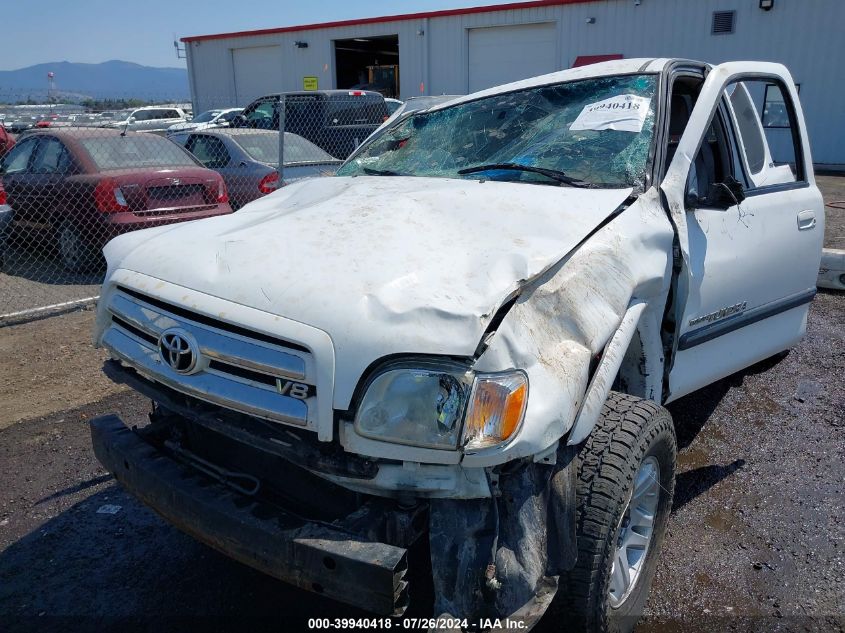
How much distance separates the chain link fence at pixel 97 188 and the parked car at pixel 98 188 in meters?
0.01

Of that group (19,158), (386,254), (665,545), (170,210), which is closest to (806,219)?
(665,545)

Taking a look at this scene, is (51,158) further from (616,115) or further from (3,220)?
(616,115)

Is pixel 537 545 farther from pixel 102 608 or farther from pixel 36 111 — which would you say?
pixel 36 111

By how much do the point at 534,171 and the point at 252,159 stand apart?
21.0ft

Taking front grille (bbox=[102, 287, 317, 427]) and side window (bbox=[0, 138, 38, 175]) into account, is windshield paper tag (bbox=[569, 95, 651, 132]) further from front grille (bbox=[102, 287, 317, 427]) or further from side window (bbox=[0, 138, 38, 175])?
side window (bbox=[0, 138, 38, 175])

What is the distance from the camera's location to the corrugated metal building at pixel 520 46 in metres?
17.6

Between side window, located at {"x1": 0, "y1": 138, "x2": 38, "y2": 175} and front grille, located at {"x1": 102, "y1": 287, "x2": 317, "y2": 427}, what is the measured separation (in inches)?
284

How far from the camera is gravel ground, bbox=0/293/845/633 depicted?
8.75 feet

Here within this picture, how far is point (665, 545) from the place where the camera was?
3.09m

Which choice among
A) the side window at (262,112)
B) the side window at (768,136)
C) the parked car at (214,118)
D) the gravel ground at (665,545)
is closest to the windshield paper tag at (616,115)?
the side window at (768,136)

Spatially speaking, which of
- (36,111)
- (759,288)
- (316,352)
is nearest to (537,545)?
(316,352)

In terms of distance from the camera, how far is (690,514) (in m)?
3.29

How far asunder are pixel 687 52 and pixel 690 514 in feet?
61.1

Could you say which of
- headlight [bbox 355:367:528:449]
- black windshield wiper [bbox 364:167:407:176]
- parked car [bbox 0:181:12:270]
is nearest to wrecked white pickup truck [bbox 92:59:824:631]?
A: headlight [bbox 355:367:528:449]
